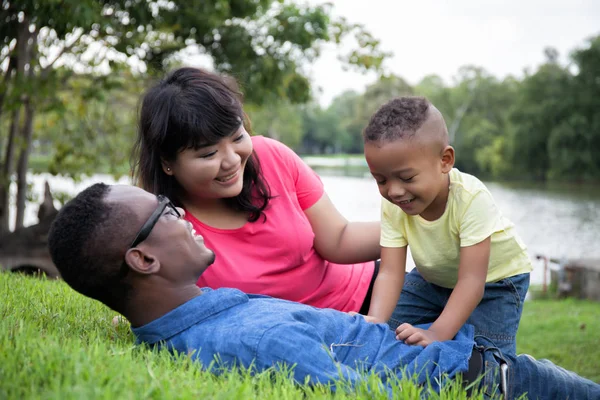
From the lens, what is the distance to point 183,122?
3.11m

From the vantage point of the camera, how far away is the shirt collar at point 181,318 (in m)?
2.63

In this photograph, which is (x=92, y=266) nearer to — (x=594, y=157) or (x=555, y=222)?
(x=555, y=222)

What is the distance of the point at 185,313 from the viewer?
2631 mm

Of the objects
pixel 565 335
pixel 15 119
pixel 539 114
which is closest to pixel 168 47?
pixel 15 119

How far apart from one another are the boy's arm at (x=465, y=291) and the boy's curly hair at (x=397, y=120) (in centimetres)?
59

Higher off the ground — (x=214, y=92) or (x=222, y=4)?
(x=222, y=4)

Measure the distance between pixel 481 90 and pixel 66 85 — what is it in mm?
56071

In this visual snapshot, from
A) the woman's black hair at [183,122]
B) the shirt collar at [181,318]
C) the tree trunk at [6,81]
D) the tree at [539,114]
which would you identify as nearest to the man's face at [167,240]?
the shirt collar at [181,318]

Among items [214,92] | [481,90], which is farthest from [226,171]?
[481,90]

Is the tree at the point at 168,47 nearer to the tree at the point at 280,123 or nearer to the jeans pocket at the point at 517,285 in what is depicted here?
the jeans pocket at the point at 517,285

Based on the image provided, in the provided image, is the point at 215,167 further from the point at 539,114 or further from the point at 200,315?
the point at 539,114

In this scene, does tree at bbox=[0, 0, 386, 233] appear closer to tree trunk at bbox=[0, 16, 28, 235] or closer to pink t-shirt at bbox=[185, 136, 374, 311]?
tree trunk at bbox=[0, 16, 28, 235]

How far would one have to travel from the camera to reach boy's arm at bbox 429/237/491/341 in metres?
2.95

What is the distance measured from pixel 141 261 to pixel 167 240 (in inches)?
5.1
